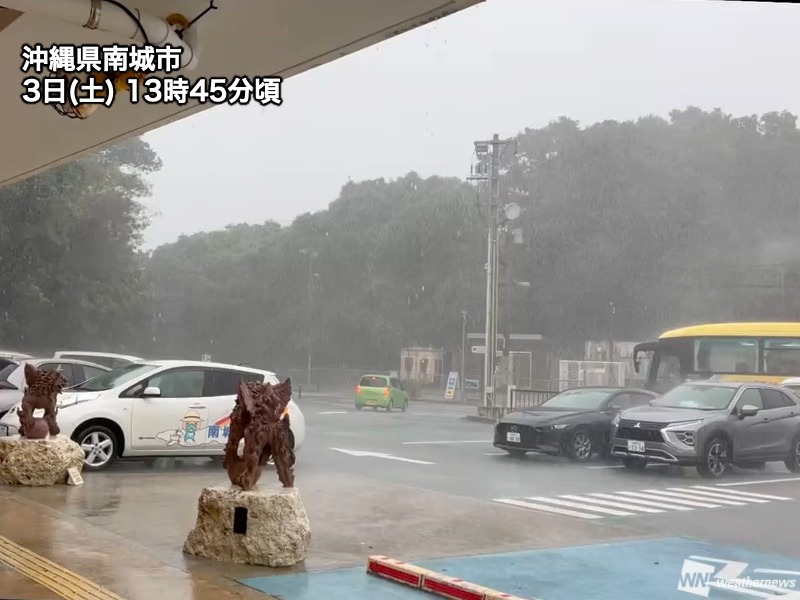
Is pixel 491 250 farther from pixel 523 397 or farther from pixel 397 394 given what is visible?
pixel 397 394

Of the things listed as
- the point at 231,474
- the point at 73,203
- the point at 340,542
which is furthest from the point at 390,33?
the point at 73,203

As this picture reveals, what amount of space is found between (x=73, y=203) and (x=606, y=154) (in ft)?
30.7

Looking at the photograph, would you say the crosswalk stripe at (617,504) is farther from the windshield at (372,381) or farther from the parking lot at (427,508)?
the windshield at (372,381)

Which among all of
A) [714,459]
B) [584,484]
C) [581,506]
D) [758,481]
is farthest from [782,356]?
[581,506]

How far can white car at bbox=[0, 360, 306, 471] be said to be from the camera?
9375mm

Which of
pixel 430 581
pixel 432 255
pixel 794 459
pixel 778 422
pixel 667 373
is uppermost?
pixel 432 255

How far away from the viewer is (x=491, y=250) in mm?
17719

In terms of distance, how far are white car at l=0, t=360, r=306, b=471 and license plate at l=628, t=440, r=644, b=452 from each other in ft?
13.5

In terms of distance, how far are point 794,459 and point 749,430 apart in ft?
3.02

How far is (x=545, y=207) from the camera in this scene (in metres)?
17.5

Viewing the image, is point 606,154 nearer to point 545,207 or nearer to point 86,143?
point 545,207

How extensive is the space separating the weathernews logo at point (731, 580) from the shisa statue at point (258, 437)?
250cm

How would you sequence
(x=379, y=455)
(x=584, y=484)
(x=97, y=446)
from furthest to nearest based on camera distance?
(x=379, y=455) < (x=584, y=484) < (x=97, y=446)

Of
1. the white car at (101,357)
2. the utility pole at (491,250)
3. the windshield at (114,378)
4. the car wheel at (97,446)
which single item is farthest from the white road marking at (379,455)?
the utility pole at (491,250)
